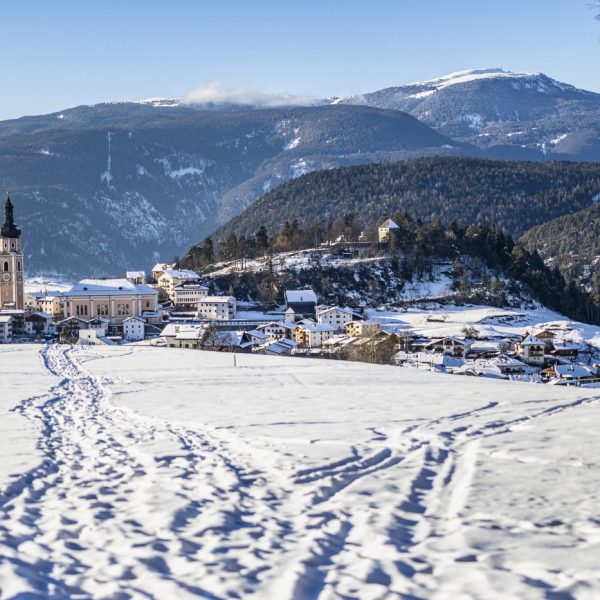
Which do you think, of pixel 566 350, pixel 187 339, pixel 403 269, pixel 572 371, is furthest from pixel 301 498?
pixel 403 269

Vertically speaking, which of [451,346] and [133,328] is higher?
[133,328]

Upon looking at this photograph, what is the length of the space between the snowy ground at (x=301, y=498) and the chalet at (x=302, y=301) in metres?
78.7

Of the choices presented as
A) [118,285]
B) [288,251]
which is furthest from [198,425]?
[288,251]

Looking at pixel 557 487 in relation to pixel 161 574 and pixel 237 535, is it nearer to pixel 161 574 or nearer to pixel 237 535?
pixel 237 535

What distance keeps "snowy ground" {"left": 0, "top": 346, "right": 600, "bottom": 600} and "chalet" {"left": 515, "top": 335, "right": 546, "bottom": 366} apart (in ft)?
180

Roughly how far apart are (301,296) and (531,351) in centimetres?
3439

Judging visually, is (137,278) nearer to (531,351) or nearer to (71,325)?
(71,325)

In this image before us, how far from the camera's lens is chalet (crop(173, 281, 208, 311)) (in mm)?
101375

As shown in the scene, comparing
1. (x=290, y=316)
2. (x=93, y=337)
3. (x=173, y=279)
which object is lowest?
(x=93, y=337)

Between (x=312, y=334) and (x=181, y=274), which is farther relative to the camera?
(x=181, y=274)

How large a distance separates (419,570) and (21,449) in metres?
7.50

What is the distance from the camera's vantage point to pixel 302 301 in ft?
323

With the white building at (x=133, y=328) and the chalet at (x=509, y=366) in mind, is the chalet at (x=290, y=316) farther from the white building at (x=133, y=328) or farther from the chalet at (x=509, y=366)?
the chalet at (x=509, y=366)

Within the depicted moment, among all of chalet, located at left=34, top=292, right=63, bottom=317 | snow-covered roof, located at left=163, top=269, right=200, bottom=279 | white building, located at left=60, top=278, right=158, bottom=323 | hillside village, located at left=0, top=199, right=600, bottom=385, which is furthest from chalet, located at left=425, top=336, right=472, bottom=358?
chalet, located at left=34, top=292, right=63, bottom=317
